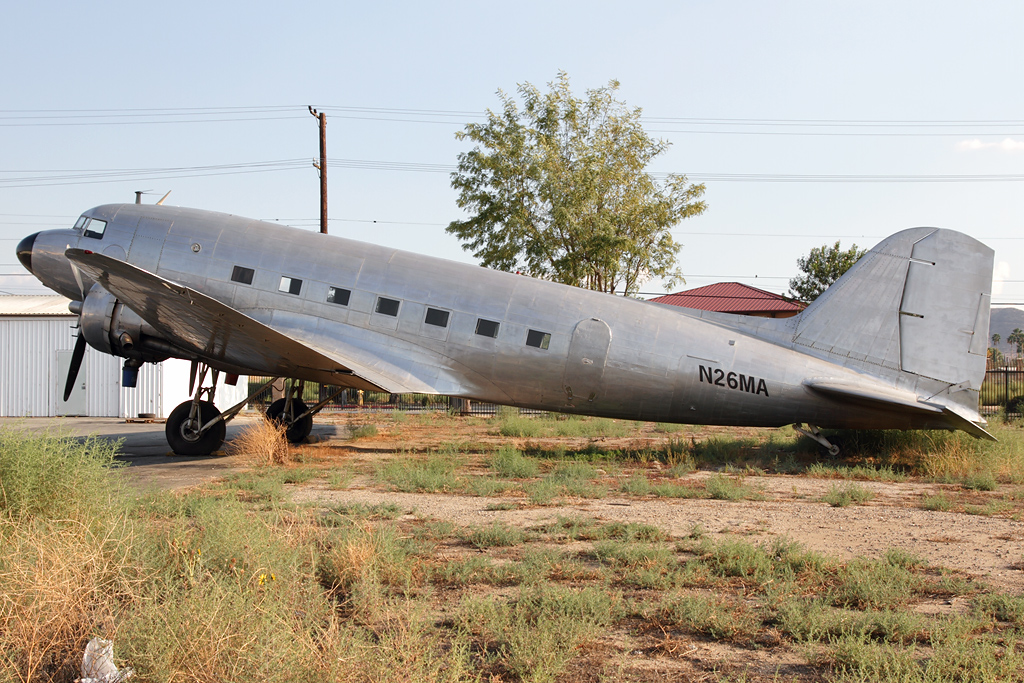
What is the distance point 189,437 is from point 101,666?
11503 millimetres

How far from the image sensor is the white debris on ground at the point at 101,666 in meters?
3.70

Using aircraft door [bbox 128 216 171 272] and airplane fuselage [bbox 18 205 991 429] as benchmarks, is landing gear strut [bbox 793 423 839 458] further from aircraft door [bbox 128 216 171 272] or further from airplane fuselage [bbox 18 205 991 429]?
aircraft door [bbox 128 216 171 272]

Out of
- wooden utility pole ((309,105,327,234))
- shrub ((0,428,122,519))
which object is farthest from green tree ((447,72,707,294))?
shrub ((0,428,122,519))

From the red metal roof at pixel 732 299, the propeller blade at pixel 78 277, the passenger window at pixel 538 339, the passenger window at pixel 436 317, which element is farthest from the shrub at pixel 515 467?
the red metal roof at pixel 732 299

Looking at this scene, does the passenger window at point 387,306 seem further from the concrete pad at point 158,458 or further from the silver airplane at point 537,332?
the concrete pad at point 158,458

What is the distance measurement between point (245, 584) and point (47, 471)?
302cm

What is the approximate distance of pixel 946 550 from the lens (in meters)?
7.14

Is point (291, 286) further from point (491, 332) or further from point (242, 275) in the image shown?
point (491, 332)

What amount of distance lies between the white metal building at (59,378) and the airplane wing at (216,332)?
617 inches

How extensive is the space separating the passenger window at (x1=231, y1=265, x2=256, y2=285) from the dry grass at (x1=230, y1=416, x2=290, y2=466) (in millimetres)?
2974

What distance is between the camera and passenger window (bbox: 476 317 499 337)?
42.6ft

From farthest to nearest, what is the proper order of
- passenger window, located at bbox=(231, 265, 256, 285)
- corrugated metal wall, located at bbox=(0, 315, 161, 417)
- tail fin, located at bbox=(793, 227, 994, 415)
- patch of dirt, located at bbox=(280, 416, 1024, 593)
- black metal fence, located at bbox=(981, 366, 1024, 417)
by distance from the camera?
black metal fence, located at bbox=(981, 366, 1024, 417) < corrugated metal wall, located at bbox=(0, 315, 161, 417) < passenger window, located at bbox=(231, 265, 256, 285) < tail fin, located at bbox=(793, 227, 994, 415) < patch of dirt, located at bbox=(280, 416, 1024, 593)

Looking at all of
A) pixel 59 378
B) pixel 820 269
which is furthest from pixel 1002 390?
pixel 59 378

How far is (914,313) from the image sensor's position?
12.3 metres
